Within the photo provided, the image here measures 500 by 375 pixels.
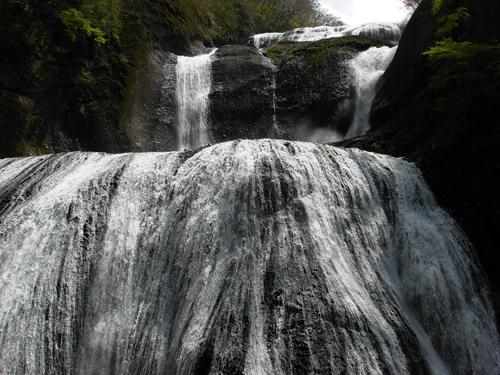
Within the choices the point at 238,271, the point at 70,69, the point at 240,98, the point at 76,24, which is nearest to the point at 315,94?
the point at 240,98

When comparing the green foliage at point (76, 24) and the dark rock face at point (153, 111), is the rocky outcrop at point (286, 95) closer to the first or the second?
the dark rock face at point (153, 111)

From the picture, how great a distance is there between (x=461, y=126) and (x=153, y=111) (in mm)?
9042

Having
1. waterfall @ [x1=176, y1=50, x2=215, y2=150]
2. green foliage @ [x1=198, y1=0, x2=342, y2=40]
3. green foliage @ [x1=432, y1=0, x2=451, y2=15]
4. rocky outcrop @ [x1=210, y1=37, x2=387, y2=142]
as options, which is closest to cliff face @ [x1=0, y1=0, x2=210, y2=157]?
waterfall @ [x1=176, y1=50, x2=215, y2=150]

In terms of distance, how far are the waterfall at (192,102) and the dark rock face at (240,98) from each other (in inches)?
10.7

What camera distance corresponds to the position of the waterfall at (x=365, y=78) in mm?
10508

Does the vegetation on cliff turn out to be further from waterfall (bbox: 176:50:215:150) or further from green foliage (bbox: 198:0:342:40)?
green foliage (bbox: 198:0:342:40)

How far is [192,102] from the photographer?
11.6 meters

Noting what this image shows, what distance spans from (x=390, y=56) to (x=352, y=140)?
4.82m

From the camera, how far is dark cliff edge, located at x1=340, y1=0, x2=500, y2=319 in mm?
5574

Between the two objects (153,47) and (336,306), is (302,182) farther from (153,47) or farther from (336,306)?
(153,47)

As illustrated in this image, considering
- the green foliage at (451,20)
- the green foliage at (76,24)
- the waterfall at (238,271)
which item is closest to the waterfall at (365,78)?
the green foliage at (451,20)

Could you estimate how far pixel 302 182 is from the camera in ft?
17.8

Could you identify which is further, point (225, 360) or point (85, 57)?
point (85, 57)

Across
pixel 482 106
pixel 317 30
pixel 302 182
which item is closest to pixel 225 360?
pixel 302 182
